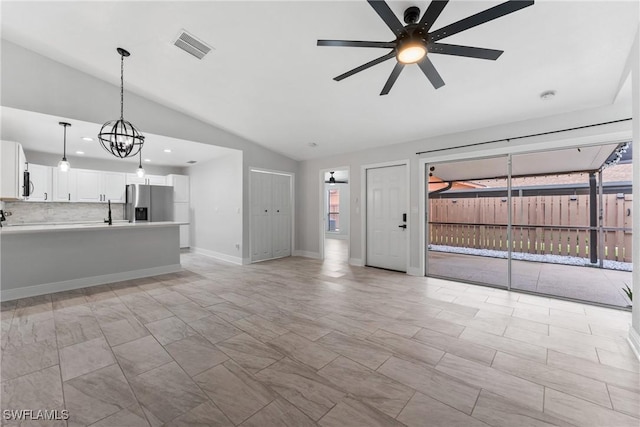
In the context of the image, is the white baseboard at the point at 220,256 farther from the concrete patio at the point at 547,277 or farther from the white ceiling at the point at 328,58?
the concrete patio at the point at 547,277

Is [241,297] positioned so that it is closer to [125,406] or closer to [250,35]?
[125,406]

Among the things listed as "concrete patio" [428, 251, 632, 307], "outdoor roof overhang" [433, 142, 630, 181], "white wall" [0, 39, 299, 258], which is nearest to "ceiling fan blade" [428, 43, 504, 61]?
"outdoor roof overhang" [433, 142, 630, 181]

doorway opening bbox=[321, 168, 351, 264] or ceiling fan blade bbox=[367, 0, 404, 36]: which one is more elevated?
ceiling fan blade bbox=[367, 0, 404, 36]

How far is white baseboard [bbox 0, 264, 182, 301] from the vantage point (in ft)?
11.6

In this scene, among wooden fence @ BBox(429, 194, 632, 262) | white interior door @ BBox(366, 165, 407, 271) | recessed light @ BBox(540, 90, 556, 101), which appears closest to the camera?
recessed light @ BBox(540, 90, 556, 101)

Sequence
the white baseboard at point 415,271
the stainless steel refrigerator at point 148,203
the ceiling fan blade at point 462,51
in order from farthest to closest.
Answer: the stainless steel refrigerator at point 148,203 < the white baseboard at point 415,271 < the ceiling fan blade at point 462,51

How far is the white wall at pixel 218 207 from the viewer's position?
594cm

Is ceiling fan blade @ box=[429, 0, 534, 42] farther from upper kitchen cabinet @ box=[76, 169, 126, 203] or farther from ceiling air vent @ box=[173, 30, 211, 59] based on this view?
upper kitchen cabinet @ box=[76, 169, 126, 203]

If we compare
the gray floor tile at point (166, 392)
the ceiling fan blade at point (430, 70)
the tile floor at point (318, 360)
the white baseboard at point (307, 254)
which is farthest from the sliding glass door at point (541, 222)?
the gray floor tile at point (166, 392)

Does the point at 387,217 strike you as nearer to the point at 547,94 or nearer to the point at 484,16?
the point at 547,94

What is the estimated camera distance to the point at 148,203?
6.82 metres

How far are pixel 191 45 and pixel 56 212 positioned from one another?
6021mm

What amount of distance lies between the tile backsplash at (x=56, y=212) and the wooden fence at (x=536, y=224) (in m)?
9.50

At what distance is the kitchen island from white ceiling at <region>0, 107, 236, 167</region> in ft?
5.26
